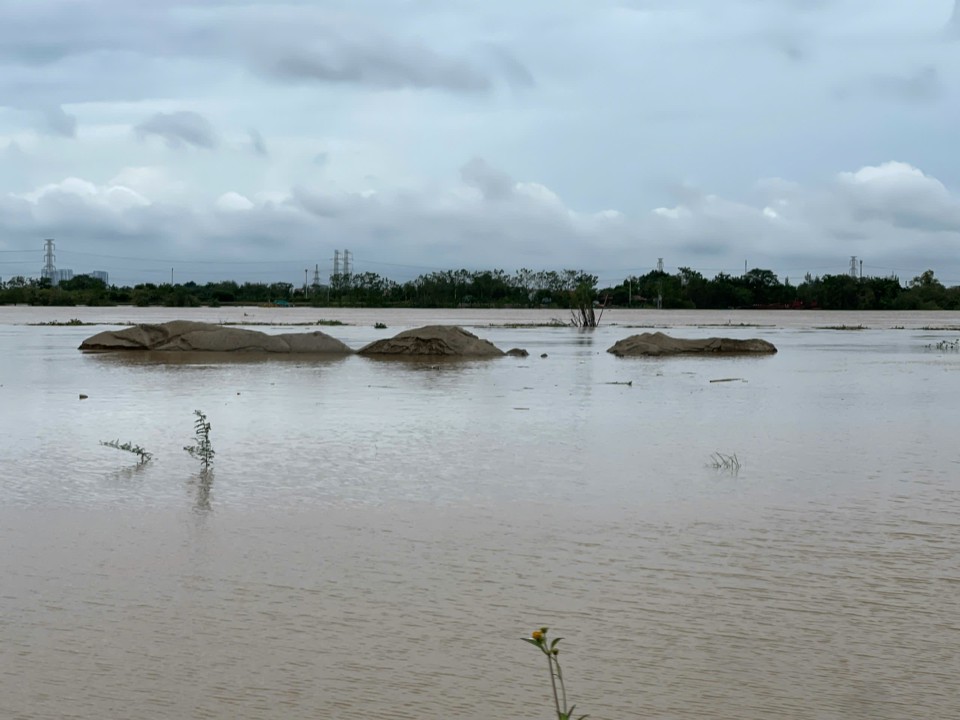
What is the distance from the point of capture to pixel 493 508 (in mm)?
6996

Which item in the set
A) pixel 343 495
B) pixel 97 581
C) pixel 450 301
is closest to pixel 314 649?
pixel 97 581

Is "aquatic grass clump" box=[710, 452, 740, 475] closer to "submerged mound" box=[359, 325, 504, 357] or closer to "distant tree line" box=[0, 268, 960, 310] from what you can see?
"submerged mound" box=[359, 325, 504, 357]

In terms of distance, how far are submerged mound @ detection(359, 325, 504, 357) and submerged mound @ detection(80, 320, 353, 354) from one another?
4.33 feet

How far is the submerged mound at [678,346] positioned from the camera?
26.2 meters

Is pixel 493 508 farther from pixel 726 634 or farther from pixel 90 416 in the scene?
pixel 90 416

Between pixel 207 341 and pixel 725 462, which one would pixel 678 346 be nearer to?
pixel 207 341

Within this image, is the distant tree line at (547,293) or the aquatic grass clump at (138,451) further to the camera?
the distant tree line at (547,293)

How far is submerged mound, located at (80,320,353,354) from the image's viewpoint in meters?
25.4

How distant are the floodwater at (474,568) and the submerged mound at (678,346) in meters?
14.3

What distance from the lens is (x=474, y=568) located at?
5523 millimetres

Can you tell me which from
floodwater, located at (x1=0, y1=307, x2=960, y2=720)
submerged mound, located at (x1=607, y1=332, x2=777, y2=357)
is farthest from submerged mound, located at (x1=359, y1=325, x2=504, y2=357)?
floodwater, located at (x1=0, y1=307, x2=960, y2=720)

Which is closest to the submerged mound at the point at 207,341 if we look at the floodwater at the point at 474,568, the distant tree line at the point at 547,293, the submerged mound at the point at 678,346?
the submerged mound at the point at 678,346

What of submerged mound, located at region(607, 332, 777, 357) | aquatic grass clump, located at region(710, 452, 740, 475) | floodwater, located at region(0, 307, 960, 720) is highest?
Result: submerged mound, located at region(607, 332, 777, 357)

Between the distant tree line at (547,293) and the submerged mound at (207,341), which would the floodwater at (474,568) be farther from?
the distant tree line at (547,293)
